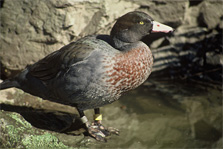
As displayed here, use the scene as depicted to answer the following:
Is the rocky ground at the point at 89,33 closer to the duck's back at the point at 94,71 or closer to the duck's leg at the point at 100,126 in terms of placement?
the duck's leg at the point at 100,126

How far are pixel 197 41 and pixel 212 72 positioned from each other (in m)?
0.67

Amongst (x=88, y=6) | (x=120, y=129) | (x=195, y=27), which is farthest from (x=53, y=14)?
(x=195, y=27)

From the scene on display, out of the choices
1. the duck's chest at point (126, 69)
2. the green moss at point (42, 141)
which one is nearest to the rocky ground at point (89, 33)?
the green moss at point (42, 141)

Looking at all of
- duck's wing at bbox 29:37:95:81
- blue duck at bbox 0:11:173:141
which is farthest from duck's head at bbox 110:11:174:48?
duck's wing at bbox 29:37:95:81

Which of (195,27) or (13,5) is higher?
(13,5)

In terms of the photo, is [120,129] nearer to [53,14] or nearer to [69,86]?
[69,86]

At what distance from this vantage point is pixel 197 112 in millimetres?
4473

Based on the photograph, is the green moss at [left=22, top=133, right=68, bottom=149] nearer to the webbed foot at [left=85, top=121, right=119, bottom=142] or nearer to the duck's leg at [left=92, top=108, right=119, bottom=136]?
the webbed foot at [left=85, top=121, right=119, bottom=142]

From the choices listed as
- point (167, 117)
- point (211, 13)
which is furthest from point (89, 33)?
point (211, 13)

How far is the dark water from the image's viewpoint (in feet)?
12.3

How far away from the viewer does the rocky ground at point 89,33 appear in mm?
3617

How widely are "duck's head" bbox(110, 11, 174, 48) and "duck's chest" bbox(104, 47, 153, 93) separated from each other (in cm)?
17

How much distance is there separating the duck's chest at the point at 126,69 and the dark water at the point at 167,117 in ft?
2.60

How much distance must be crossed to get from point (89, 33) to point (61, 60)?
4.10 feet
